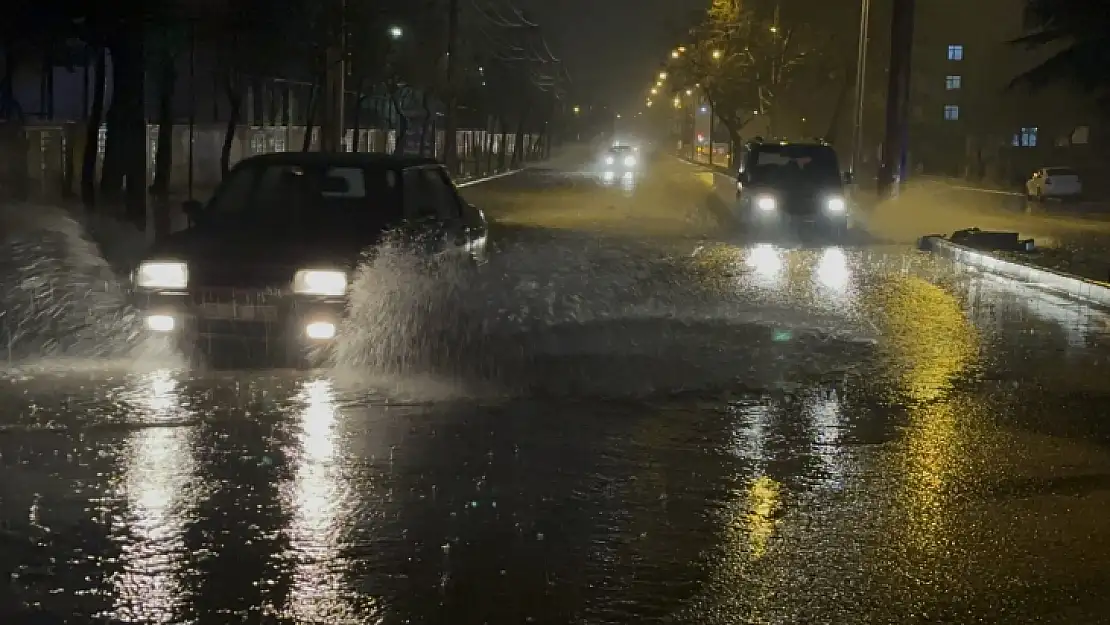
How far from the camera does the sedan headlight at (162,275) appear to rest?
9.83 meters

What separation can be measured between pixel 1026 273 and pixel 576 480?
48.2 ft

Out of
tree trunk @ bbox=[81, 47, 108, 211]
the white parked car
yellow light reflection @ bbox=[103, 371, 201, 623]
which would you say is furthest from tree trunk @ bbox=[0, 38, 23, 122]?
the white parked car

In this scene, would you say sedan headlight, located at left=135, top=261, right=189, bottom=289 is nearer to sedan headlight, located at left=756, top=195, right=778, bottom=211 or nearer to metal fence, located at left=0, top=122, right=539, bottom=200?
metal fence, located at left=0, top=122, right=539, bottom=200

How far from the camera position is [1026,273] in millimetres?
20484

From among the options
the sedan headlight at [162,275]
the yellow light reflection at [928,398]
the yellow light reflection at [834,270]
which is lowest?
the yellow light reflection at [928,398]

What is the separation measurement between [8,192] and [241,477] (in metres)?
21.0

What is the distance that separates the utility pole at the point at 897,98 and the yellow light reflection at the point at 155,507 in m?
26.3

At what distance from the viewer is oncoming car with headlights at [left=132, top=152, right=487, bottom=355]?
Result: 32.1 ft

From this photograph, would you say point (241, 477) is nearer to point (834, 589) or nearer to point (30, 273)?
point (834, 589)

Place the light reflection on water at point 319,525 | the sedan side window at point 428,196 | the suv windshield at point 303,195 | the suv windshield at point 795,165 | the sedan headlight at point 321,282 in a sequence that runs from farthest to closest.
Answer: the suv windshield at point 795,165
the sedan side window at point 428,196
the suv windshield at point 303,195
the sedan headlight at point 321,282
the light reflection on water at point 319,525

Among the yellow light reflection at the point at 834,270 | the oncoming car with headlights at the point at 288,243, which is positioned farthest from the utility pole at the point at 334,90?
the oncoming car with headlights at the point at 288,243

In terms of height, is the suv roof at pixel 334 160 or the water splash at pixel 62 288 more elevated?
the suv roof at pixel 334 160

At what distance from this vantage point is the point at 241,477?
24.3 feet

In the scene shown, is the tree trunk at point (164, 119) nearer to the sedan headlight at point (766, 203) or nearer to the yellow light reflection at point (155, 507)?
the sedan headlight at point (766, 203)
